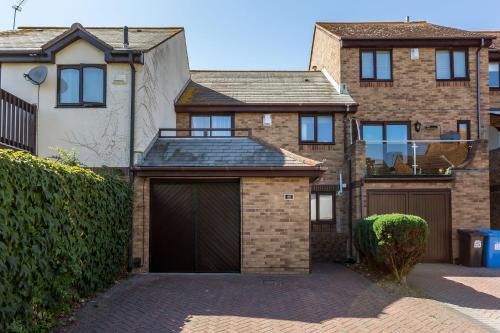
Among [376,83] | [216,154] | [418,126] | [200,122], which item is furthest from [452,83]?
[216,154]

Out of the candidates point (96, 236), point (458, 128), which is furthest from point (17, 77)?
point (458, 128)

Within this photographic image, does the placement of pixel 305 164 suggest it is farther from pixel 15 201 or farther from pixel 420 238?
pixel 15 201

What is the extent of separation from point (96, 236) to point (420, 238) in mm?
6815

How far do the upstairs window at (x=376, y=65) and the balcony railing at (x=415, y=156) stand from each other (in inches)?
136

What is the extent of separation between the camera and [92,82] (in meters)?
11.2

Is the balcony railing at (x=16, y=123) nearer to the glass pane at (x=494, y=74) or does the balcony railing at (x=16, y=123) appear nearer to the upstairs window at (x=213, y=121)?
the upstairs window at (x=213, y=121)

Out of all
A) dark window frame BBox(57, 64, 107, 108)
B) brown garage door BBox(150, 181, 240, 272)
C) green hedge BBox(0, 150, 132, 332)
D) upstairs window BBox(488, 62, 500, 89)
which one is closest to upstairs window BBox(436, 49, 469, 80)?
upstairs window BBox(488, 62, 500, 89)

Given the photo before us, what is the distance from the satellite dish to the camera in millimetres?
10875

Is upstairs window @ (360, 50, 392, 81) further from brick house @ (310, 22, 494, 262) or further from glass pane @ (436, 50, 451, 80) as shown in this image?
glass pane @ (436, 50, 451, 80)

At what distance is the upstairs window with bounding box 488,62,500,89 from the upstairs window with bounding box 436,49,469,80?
84.6 inches

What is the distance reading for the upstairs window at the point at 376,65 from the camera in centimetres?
1575

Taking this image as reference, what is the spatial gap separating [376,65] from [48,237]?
13.5m

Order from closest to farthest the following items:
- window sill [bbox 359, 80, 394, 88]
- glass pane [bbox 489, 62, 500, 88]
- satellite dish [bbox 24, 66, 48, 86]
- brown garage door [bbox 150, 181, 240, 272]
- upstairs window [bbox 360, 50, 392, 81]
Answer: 1. brown garage door [bbox 150, 181, 240, 272]
2. satellite dish [bbox 24, 66, 48, 86]
3. window sill [bbox 359, 80, 394, 88]
4. upstairs window [bbox 360, 50, 392, 81]
5. glass pane [bbox 489, 62, 500, 88]

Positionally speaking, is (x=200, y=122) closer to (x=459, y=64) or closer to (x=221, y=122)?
(x=221, y=122)
